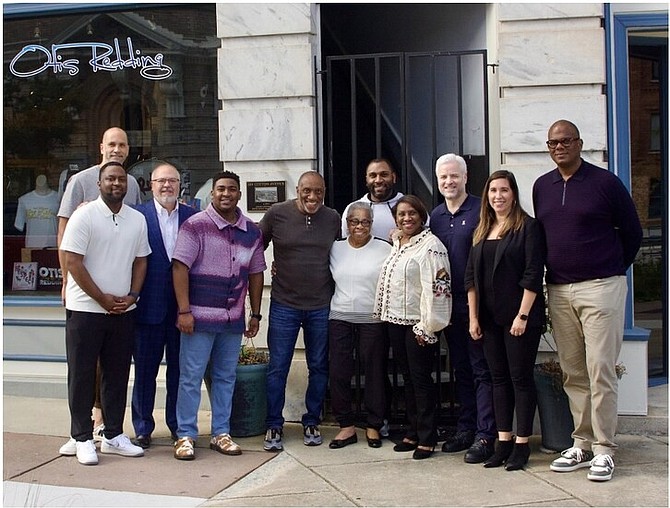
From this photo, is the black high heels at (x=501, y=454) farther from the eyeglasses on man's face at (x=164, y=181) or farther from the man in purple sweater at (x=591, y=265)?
the eyeglasses on man's face at (x=164, y=181)

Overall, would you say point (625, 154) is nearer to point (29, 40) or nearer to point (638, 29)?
point (638, 29)

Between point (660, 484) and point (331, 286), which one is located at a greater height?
point (331, 286)

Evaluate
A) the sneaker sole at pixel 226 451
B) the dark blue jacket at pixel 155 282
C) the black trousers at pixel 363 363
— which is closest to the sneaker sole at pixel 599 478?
the black trousers at pixel 363 363

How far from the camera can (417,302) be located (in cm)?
605

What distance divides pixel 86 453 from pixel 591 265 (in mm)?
3475

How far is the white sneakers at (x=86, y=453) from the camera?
5.97 m

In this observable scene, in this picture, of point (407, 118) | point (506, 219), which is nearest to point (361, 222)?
point (506, 219)

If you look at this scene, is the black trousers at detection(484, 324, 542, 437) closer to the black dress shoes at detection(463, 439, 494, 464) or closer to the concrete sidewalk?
the black dress shoes at detection(463, 439, 494, 464)

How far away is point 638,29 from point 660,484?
355 cm

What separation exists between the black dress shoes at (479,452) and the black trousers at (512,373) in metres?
0.17

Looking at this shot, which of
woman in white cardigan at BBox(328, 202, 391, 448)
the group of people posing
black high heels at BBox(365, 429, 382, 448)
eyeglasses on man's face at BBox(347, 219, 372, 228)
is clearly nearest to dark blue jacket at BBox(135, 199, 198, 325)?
the group of people posing

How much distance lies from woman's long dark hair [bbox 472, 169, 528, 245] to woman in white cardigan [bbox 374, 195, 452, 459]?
0.30 m

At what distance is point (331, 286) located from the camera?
6.47 metres

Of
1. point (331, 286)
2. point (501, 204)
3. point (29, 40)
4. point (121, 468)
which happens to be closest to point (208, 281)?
point (331, 286)
